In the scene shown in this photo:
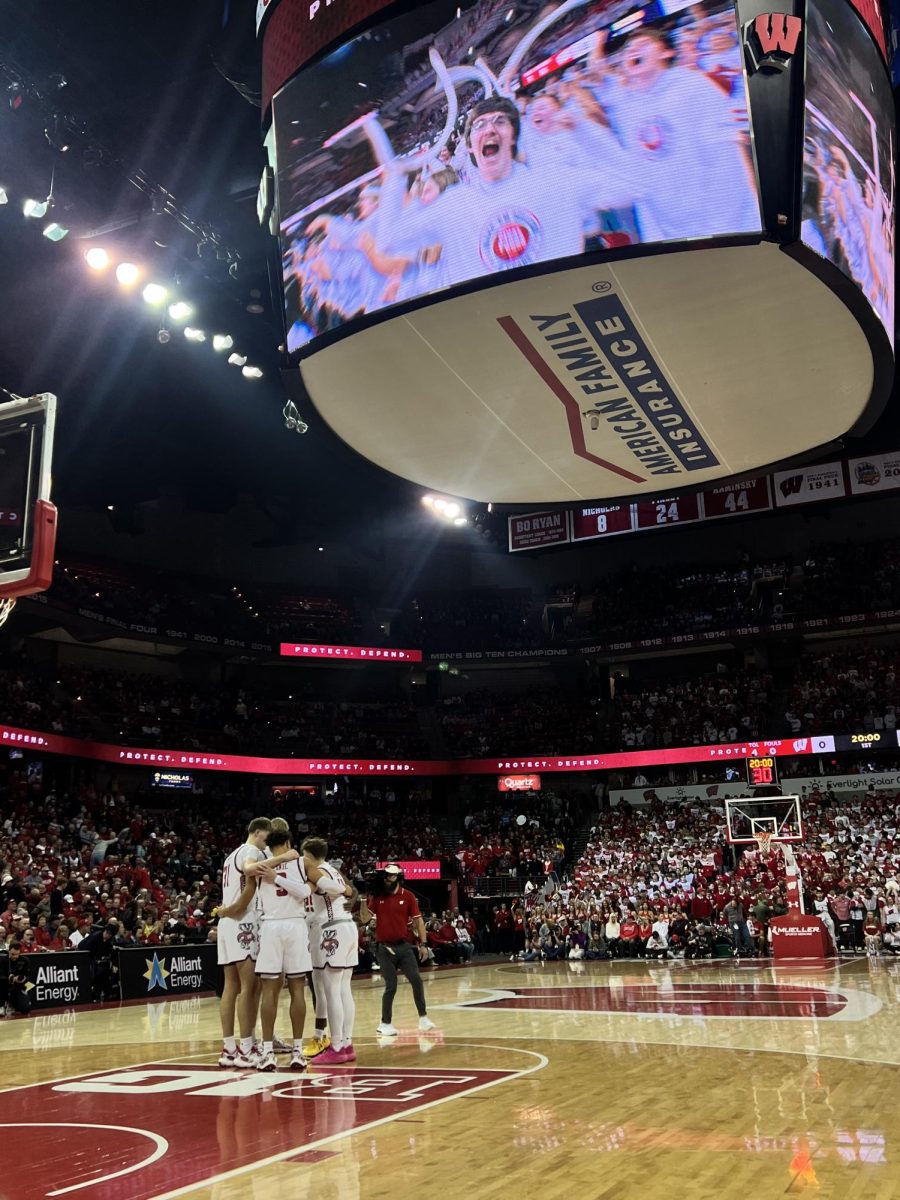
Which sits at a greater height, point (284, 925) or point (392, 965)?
point (284, 925)

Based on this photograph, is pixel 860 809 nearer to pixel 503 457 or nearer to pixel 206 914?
pixel 206 914

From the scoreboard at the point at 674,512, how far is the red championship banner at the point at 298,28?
20.0 m

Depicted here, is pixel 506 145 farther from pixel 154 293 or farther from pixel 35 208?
pixel 154 293

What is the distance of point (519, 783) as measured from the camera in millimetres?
39594

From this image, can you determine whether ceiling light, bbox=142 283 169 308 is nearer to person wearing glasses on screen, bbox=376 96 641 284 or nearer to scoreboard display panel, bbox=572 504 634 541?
person wearing glasses on screen, bbox=376 96 641 284

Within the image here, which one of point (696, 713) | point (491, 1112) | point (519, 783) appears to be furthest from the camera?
point (519, 783)

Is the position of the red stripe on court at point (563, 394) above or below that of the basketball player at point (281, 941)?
above

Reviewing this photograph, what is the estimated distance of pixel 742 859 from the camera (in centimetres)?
2730

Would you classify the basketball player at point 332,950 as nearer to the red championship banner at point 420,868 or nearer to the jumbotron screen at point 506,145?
the jumbotron screen at point 506,145

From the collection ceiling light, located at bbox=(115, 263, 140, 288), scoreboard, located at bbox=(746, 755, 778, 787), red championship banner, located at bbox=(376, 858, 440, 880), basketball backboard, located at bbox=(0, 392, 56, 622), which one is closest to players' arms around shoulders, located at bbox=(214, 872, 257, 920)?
basketball backboard, located at bbox=(0, 392, 56, 622)

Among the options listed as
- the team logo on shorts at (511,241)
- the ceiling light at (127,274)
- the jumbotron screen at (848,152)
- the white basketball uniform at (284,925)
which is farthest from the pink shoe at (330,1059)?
the ceiling light at (127,274)

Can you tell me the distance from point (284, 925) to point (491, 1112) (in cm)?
227

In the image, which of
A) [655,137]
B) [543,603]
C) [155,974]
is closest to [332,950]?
[655,137]

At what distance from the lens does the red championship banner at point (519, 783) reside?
39562mm
